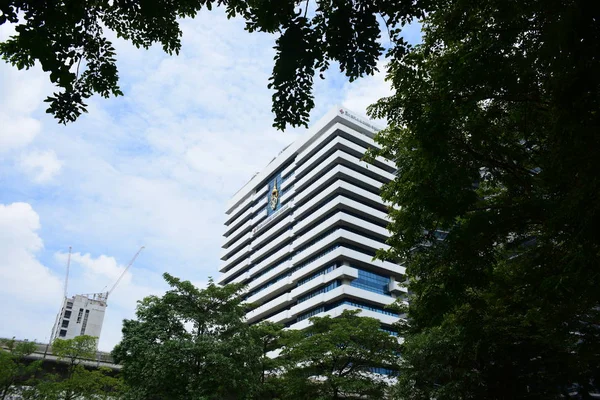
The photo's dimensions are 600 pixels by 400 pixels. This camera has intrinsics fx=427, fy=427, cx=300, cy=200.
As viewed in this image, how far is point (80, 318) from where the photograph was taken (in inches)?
3856

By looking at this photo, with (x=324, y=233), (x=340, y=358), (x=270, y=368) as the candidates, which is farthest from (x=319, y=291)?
(x=340, y=358)

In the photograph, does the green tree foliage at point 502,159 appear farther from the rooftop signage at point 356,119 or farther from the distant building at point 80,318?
the distant building at point 80,318

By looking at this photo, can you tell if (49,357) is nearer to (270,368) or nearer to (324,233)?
(270,368)

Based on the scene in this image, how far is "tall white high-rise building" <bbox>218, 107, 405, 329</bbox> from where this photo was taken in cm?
4769

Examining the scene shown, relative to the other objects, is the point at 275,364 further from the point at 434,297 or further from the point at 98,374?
the point at 434,297

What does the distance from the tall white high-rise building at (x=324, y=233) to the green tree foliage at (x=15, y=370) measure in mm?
28231

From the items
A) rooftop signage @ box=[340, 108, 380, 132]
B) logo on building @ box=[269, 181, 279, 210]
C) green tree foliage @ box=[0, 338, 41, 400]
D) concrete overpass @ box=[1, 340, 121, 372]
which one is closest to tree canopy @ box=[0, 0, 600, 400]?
green tree foliage @ box=[0, 338, 41, 400]

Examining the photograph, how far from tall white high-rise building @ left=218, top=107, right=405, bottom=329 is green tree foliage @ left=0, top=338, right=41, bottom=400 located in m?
28.2

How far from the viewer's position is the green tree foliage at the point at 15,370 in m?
21.4

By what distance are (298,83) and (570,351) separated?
14.4 m

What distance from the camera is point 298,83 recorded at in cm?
361

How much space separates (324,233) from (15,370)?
35.5 meters

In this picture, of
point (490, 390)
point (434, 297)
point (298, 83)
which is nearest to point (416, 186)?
point (434, 297)

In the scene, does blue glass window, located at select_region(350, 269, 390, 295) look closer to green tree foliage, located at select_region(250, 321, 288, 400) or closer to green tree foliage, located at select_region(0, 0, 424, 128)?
green tree foliage, located at select_region(250, 321, 288, 400)
